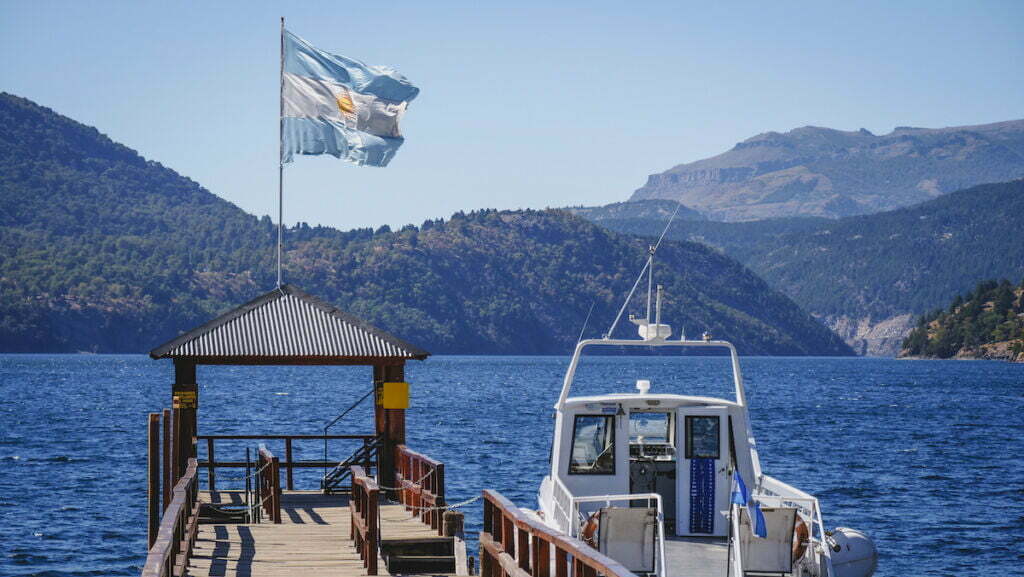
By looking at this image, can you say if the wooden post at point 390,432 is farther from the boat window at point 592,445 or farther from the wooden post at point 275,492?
the boat window at point 592,445

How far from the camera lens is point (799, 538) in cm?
1631

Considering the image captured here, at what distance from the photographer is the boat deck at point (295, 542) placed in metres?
16.1

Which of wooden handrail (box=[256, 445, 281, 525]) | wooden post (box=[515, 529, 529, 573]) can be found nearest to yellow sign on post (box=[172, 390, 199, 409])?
wooden handrail (box=[256, 445, 281, 525])

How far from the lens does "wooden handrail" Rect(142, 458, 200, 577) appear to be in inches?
466

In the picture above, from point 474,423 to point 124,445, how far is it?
22411 millimetres

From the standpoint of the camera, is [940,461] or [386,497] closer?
[386,497]

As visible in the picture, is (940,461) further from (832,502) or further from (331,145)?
(331,145)

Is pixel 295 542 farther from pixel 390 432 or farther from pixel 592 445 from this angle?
pixel 390 432

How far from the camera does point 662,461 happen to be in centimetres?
1955

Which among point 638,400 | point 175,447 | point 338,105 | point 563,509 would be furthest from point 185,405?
point 638,400

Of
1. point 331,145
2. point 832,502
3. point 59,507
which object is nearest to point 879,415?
point 832,502

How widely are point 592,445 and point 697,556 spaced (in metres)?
2.30

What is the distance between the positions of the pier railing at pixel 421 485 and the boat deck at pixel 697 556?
9.93ft

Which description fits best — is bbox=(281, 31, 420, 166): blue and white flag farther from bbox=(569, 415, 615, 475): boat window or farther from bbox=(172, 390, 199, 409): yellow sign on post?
bbox=(569, 415, 615, 475): boat window
